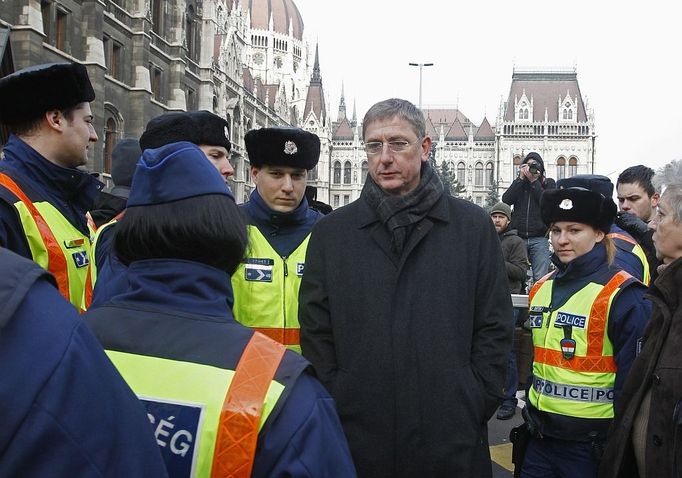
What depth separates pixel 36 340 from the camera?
786 mm

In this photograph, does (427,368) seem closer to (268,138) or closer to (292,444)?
(292,444)

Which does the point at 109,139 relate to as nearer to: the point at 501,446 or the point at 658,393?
the point at 501,446

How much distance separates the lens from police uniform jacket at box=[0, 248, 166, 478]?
76 cm

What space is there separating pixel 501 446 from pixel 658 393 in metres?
2.97

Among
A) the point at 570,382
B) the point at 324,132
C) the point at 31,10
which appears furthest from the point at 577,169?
the point at 570,382

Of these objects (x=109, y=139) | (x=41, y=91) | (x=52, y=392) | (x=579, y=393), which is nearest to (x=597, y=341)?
(x=579, y=393)

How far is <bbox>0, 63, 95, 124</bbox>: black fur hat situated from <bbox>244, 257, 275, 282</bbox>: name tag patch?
3.94ft

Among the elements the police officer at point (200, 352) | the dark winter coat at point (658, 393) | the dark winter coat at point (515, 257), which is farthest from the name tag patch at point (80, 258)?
the dark winter coat at point (515, 257)

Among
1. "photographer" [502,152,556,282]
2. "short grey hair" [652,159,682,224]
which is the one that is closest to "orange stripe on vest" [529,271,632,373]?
"short grey hair" [652,159,682,224]

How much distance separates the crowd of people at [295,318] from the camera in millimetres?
859

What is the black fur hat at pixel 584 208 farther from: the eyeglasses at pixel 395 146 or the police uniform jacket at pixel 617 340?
the eyeglasses at pixel 395 146

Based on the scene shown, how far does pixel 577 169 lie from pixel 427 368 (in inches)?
3050

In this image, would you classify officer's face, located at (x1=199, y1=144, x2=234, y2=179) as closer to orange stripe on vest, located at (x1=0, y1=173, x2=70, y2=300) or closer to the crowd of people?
the crowd of people

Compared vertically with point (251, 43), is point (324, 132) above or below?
below
